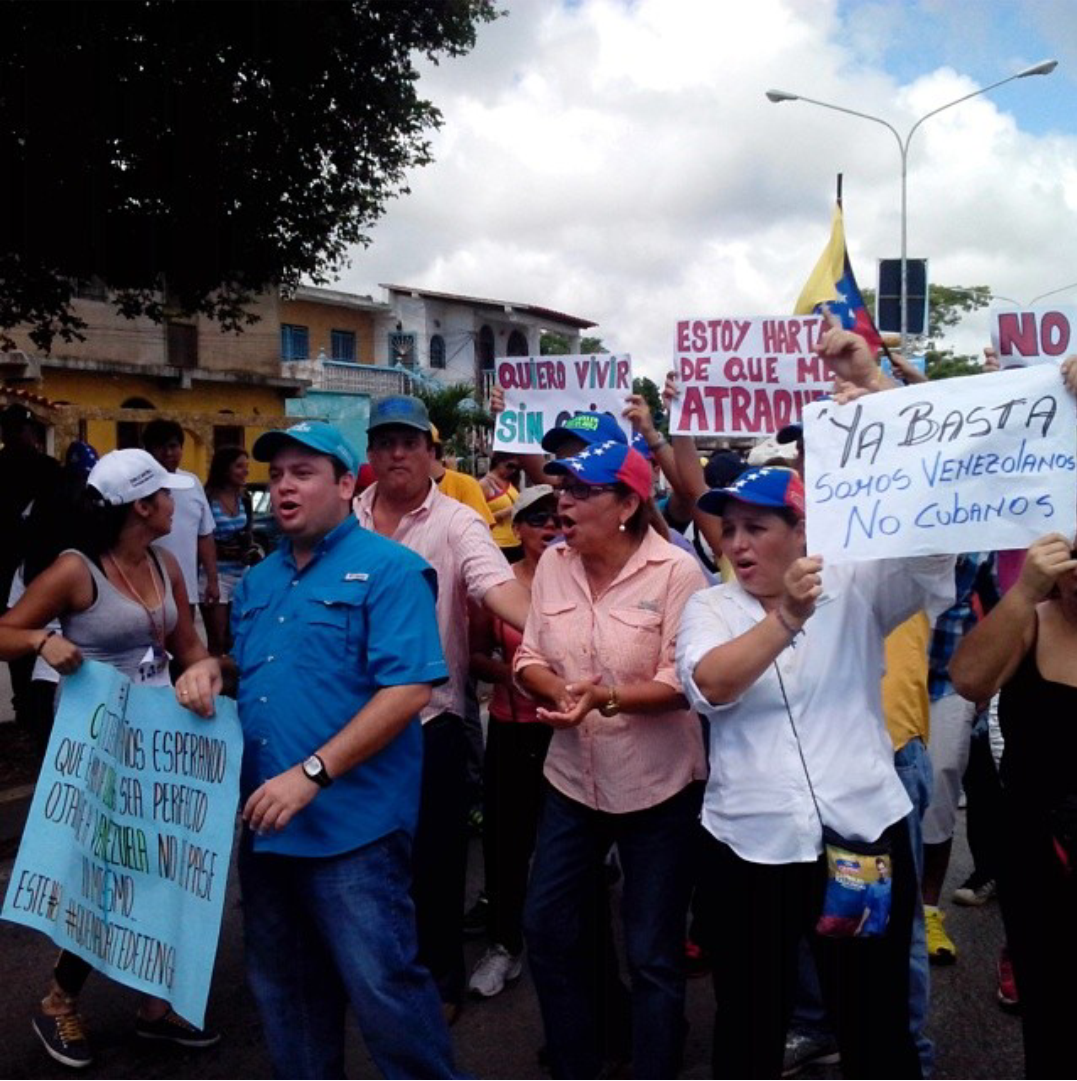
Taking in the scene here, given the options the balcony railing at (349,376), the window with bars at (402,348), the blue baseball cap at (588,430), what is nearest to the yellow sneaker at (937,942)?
the blue baseball cap at (588,430)

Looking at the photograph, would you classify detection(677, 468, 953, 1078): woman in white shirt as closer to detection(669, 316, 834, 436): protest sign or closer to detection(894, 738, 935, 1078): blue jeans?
detection(894, 738, 935, 1078): blue jeans

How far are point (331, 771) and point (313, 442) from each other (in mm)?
808

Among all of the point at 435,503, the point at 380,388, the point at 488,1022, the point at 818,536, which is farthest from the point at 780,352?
the point at 380,388

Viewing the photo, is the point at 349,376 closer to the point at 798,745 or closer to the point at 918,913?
the point at 918,913

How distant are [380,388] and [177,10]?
32287 mm

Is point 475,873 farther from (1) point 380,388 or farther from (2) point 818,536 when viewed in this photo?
(1) point 380,388

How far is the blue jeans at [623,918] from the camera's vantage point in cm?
326

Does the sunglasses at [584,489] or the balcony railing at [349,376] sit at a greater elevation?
the balcony railing at [349,376]

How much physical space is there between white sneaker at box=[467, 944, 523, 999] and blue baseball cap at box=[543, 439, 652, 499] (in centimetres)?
195

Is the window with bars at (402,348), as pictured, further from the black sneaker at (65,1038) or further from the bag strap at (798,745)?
the bag strap at (798,745)

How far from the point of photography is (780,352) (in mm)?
5129

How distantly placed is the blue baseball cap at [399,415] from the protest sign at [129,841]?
1.25 m

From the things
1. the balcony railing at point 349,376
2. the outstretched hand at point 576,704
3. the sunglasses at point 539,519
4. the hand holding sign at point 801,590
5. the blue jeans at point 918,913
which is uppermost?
the balcony railing at point 349,376

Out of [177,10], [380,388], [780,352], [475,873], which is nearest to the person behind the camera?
[780,352]
